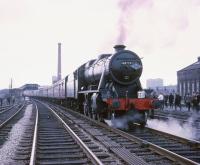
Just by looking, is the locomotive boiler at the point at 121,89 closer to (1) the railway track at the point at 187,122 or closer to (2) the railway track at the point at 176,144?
(2) the railway track at the point at 176,144

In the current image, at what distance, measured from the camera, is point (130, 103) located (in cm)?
1392

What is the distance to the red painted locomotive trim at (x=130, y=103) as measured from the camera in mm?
13797

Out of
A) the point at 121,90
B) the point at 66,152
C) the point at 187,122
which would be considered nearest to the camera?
the point at 66,152

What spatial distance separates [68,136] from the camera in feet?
39.4

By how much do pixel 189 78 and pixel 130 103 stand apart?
5062 cm

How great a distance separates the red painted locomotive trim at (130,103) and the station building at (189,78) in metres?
45.3

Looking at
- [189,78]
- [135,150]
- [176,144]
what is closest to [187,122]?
[176,144]

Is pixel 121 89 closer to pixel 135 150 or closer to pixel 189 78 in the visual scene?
pixel 135 150

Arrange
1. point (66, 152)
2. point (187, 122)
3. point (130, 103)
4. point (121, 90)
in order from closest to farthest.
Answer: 1. point (66, 152)
2. point (130, 103)
3. point (121, 90)
4. point (187, 122)

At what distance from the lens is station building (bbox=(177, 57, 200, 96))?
196 ft

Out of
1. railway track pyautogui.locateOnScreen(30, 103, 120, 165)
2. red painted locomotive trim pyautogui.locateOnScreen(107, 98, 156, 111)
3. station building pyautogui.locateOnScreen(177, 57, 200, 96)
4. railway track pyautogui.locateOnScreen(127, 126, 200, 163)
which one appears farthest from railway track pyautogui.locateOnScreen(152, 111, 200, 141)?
station building pyautogui.locateOnScreen(177, 57, 200, 96)

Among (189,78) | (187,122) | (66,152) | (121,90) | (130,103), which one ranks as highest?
(189,78)

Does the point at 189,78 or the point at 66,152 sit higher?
the point at 189,78

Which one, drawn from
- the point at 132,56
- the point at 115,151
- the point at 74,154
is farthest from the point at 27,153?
the point at 132,56
